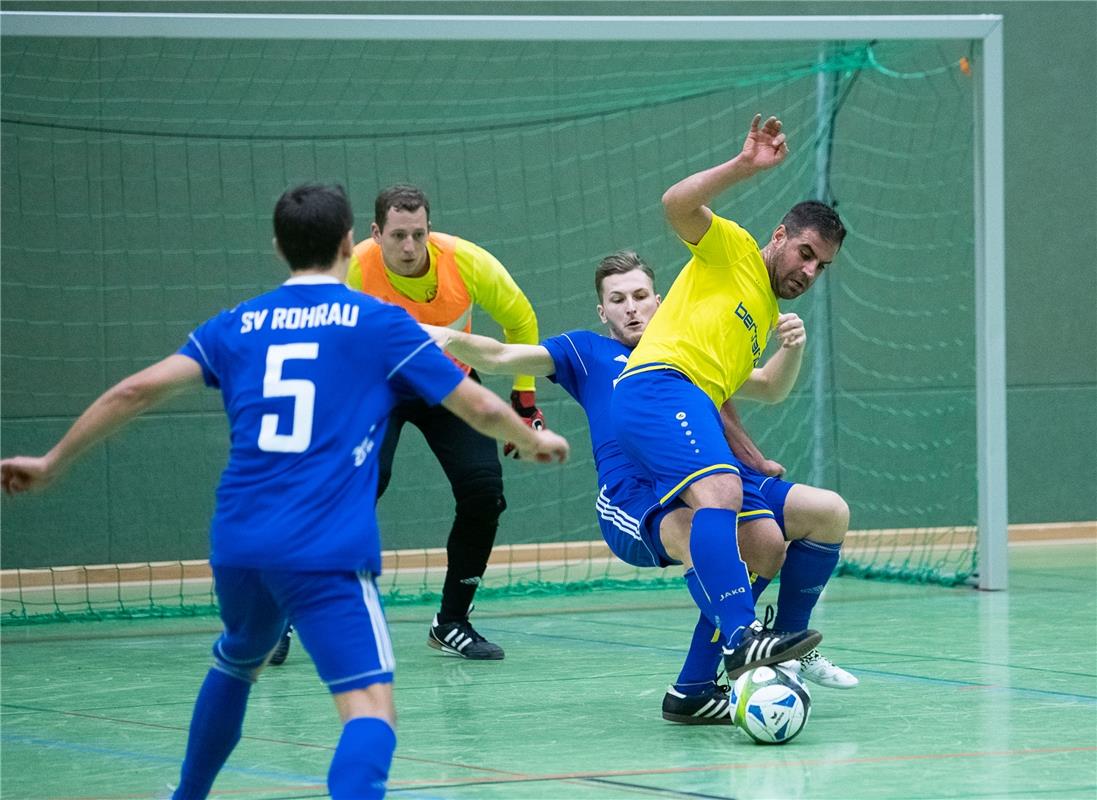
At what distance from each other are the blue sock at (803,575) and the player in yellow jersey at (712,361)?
2 cm

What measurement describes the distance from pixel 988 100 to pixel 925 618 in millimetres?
2953

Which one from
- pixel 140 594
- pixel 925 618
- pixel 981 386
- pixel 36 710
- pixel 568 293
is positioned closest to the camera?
pixel 36 710

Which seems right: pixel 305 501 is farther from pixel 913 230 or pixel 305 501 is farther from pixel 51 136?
pixel 913 230

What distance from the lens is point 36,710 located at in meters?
5.71

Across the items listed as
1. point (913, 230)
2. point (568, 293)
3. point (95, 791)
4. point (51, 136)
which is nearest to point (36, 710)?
point (95, 791)

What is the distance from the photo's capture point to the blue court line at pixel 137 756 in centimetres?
439

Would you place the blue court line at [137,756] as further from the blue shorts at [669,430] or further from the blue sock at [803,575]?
the blue sock at [803,575]

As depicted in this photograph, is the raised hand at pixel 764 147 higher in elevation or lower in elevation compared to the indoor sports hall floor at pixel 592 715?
higher

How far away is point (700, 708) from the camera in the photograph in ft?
16.9

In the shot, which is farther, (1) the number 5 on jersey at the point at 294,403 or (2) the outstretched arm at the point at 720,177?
(2) the outstretched arm at the point at 720,177

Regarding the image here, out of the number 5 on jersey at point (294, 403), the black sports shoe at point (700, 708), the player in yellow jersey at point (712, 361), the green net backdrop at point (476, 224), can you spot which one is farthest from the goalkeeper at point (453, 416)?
the number 5 on jersey at point (294, 403)

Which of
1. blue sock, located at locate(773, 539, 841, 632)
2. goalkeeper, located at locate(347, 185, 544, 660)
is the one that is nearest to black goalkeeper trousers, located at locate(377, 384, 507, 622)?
goalkeeper, located at locate(347, 185, 544, 660)

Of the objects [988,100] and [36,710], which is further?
[988,100]

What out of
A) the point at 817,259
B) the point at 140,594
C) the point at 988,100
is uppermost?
the point at 988,100
